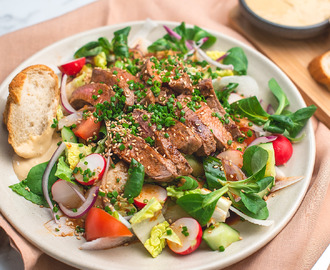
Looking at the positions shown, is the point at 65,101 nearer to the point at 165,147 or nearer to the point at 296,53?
the point at 165,147

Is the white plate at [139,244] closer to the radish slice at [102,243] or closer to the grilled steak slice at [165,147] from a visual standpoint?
the radish slice at [102,243]

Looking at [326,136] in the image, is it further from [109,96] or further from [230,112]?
[109,96]

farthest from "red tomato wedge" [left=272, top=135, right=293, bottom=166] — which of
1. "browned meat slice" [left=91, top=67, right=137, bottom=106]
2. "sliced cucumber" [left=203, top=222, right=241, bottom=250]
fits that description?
"browned meat slice" [left=91, top=67, right=137, bottom=106]

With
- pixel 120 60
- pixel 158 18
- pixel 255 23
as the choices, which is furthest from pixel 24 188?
pixel 255 23

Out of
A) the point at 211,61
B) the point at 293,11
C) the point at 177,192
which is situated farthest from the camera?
the point at 293,11

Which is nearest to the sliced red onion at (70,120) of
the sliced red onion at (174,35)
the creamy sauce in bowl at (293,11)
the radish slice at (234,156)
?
the radish slice at (234,156)

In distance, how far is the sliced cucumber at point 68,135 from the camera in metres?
3.86

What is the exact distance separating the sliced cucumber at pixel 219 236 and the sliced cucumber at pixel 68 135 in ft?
5.38

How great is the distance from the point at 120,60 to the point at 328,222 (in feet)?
9.59

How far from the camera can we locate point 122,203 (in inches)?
135

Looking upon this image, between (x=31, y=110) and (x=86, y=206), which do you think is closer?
(x=86, y=206)

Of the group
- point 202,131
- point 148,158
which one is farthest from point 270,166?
point 148,158

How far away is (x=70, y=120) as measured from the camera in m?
4.01

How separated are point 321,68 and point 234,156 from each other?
198cm
